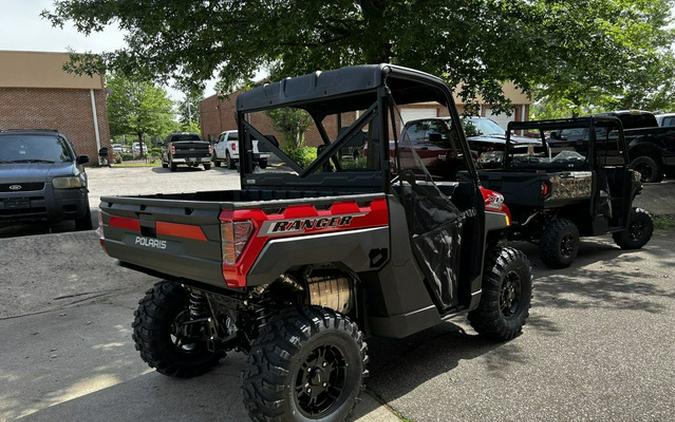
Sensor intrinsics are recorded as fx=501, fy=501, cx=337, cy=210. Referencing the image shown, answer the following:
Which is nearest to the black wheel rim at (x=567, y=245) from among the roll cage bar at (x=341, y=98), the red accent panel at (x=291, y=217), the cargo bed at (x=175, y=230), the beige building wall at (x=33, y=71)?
the roll cage bar at (x=341, y=98)

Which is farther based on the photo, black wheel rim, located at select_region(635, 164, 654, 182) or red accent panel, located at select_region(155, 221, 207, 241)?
black wheel rim, located at select_region(635, 164, 654, 182)

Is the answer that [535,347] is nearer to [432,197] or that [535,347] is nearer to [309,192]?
[432,197]

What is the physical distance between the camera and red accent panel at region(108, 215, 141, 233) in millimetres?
3053

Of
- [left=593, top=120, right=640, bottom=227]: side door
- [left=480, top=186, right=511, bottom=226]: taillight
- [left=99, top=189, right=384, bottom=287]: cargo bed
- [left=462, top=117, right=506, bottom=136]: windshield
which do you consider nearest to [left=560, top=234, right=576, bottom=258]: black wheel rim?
[left=593, top=120, right=640, bottom=227]: side door

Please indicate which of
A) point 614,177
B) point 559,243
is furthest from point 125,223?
point 614,177

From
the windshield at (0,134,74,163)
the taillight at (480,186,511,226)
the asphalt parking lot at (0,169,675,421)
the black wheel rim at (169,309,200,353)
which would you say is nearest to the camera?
the asphalt parking lot at (0,169,675,421)

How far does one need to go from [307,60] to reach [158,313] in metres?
6.70

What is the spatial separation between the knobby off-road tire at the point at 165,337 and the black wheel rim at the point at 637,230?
22.5ft

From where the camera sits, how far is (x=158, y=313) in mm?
3570

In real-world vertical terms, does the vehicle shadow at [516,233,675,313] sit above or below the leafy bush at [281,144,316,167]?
below

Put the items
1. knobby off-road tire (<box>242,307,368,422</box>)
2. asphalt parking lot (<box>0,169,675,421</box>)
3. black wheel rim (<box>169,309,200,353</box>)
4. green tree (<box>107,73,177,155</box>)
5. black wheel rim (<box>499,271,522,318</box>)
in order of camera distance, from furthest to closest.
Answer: green tree (<box>107,73,177,155</box>) < black wheel rim (<box>499,271,522,318</box>) < black wheel rim (<box>169,309,200,353</box>) < asphalt parking lot (<box>0,169,675,421</box>) < knobby off-road tire (<box>242,307,368,422</box>)

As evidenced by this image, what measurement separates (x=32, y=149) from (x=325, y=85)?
702 cm

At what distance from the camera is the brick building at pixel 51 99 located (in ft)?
81.1

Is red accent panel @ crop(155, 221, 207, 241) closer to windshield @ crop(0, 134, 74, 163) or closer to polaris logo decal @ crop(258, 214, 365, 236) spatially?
polaris logo decal @ crop(258, 214, 365, 236)
